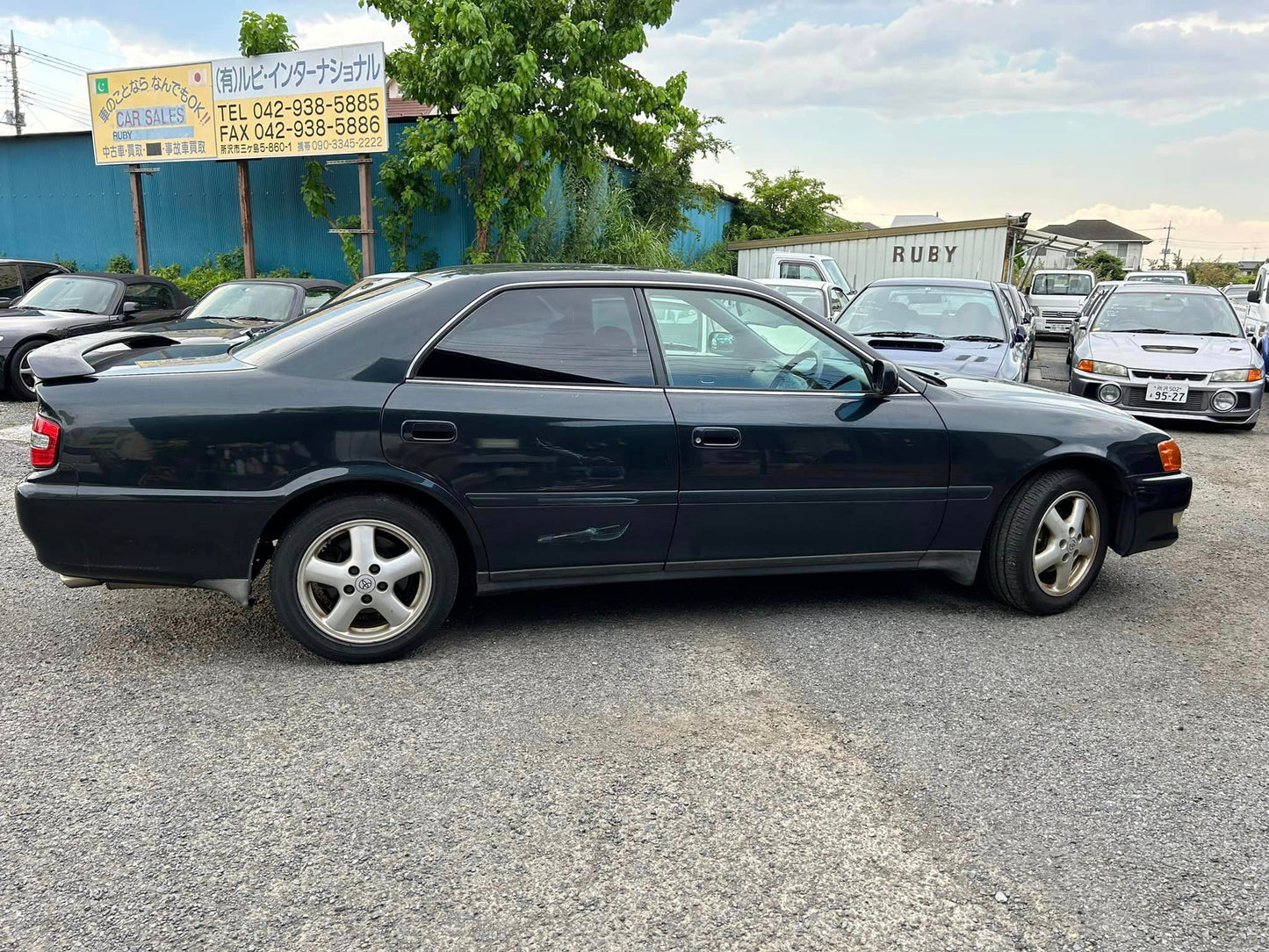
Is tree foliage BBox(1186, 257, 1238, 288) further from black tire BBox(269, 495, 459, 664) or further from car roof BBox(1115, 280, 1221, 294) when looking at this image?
black tire BBox(269, 495, 459, 664)

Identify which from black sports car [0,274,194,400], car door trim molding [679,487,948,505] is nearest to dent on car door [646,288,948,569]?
car door trim molding [679,487,948,505]

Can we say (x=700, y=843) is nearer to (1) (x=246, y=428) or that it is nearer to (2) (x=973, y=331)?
(1) (x=246, y=428)

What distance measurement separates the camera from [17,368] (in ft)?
32.8

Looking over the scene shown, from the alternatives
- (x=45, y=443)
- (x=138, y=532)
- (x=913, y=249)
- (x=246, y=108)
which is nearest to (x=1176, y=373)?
(x=138, y=532)

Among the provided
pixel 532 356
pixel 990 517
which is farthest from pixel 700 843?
pixel 990 517

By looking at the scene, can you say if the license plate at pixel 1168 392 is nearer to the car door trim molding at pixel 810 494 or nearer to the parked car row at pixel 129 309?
the car door trim molding at pixel 810 494

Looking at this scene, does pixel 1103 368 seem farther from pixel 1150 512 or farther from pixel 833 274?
pixel 833 274

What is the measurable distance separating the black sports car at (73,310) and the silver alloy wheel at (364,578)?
296 inches

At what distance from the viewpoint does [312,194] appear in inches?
679

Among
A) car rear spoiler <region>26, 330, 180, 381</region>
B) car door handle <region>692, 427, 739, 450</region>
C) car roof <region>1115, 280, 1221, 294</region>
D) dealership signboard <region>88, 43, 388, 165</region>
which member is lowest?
car door handle <region>692, 427, 739, 450</region>

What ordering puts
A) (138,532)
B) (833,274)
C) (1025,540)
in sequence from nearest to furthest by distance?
(138,532) → (1025,540) → (833,274)

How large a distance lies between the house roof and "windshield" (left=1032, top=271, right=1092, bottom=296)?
60967 mm

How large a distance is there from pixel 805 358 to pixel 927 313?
17.4ft

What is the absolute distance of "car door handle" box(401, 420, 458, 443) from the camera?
3.68 m
